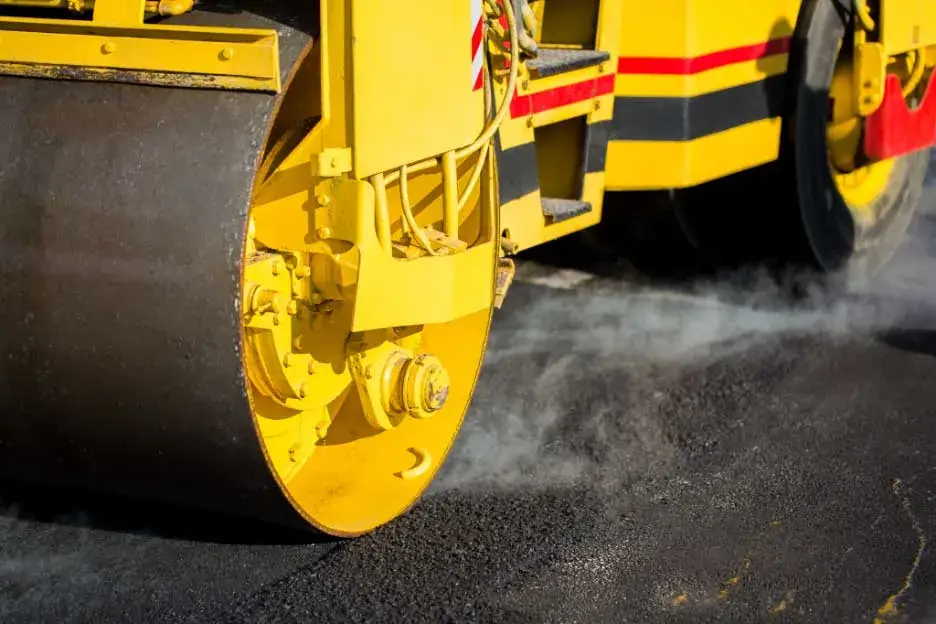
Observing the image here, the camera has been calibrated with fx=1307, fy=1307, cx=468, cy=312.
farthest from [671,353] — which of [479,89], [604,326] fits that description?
[479,89]

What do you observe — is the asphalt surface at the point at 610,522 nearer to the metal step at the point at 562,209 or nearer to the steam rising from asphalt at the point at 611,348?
the steam rising from asphalt at the point at 611,348

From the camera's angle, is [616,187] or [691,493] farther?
[616,187]

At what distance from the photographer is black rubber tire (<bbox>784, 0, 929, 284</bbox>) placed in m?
4.09

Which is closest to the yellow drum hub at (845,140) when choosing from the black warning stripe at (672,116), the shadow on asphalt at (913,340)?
the shadow on asphalt at (913,340)

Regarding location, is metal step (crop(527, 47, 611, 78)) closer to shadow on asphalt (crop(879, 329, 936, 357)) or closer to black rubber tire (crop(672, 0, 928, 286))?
black rubber tire (crop(672, 0, 928, 286))

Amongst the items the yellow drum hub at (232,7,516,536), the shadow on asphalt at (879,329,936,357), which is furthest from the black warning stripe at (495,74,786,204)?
the shadow on asphalt at (879,329,936,357)

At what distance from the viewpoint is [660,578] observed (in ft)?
8.98

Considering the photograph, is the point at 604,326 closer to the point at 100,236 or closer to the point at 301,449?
the point at 301,449

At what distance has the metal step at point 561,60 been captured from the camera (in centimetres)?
313

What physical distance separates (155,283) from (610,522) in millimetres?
1296

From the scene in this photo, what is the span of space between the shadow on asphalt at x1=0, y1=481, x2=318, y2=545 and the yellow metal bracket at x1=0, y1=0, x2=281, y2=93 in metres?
1.02

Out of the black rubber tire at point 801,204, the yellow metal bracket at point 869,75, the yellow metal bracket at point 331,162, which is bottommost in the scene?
the black rubber tire at point 801,204

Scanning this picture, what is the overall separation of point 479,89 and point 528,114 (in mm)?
500

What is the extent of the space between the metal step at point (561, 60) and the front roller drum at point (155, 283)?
0.83 metres
